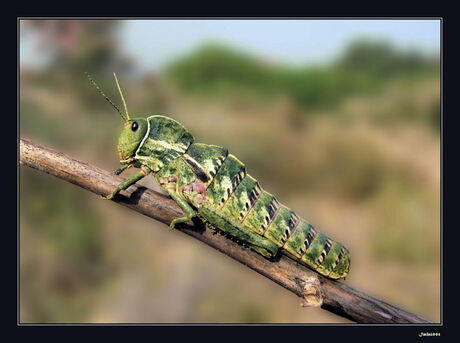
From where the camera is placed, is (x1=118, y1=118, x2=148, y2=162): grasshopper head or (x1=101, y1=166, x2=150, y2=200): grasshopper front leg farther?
→ (x1=118, y1=118, x2=148, y2=162): grasshopper head

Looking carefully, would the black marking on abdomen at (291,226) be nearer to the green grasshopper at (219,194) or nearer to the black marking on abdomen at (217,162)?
the green grasshopper at (219,194)

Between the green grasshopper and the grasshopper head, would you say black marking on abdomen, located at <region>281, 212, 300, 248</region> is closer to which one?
the green grasshopper

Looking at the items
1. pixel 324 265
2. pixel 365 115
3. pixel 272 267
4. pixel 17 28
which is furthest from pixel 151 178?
pixel 365 115

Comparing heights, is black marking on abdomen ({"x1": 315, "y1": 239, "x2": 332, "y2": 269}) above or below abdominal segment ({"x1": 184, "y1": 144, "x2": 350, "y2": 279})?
below

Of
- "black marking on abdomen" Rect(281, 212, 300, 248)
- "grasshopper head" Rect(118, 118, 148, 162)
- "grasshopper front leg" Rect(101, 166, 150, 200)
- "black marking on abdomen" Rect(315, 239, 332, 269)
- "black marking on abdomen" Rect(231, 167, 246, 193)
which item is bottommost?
"black marking on abdomen" Rect(315, 239, 332, 269)

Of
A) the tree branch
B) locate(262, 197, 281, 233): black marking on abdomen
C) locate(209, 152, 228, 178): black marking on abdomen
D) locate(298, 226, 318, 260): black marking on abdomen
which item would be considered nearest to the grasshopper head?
the tree branch

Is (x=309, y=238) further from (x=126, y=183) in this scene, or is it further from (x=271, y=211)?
(x=126, y=183)

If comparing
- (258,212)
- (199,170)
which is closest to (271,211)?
(258,212)
